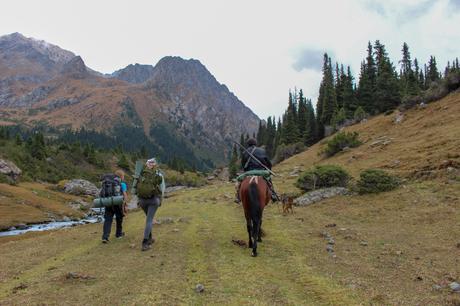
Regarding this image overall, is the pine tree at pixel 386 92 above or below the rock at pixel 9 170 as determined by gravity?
above

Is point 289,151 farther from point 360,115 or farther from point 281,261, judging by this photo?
point 281,261

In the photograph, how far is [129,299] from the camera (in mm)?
7828

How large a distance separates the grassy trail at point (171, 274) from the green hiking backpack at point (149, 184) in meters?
2.10

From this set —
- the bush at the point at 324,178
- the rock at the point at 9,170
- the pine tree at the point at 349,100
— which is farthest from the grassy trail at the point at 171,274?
the rock at the point at 9,170

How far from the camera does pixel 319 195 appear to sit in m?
28.3

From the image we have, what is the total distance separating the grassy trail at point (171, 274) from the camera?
7.92 meters

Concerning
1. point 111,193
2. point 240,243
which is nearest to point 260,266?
point 240,243

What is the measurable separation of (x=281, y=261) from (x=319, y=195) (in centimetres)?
1787

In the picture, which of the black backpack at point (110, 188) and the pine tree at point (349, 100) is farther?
the pine tree at point (349, 100)

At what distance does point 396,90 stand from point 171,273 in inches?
2985

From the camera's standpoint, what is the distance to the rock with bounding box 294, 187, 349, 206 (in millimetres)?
27734

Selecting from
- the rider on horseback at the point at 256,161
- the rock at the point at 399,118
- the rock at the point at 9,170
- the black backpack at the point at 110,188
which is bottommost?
the black backpack at the point at 110,188

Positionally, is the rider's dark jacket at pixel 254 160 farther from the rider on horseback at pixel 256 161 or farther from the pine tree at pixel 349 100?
the pine tree at pixel 349 100

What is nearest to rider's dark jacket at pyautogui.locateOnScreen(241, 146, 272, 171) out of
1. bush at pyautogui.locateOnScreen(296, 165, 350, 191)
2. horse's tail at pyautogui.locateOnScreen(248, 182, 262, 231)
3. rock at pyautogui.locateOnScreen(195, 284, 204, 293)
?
horse's tail at pyautogui.locateOnScreen(248, 182, 262, 231)
